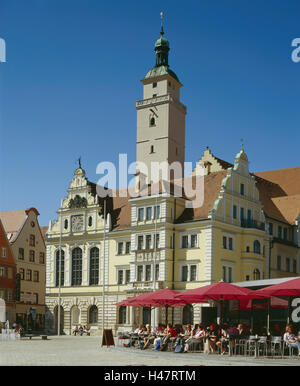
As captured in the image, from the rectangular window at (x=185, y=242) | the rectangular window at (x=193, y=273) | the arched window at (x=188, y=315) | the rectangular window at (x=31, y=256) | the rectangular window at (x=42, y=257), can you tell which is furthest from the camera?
the rectangular window at (x=42, y=257)

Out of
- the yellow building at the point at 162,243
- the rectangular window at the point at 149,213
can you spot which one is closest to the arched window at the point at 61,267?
the yellow building at the point at 162,243

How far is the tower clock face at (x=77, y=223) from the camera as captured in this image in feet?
227

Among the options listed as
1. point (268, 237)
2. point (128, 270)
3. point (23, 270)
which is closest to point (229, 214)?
point (268, 237)

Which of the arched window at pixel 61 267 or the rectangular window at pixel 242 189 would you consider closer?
the rectangular window at pixel 242 189

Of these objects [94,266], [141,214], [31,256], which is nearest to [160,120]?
[31,256]

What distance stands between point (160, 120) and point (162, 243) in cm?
2865

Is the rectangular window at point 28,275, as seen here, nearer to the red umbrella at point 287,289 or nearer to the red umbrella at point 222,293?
the red umbrella at point 222,293

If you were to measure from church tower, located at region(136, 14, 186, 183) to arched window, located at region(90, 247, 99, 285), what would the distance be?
18.4 meters

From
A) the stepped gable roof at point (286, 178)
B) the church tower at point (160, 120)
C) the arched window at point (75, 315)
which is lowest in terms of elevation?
the arched window at point (75, 315)

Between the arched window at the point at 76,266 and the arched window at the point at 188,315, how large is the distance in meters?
14.1

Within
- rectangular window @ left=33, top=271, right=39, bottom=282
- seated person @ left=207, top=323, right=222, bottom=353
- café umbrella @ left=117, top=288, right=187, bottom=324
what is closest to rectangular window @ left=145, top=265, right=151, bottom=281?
café umbrella @ left=117, top=288, right=187, bottom=324

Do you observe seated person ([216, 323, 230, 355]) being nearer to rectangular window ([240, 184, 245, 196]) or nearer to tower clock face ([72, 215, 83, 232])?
rectangular window ([240, 184, 245, 196])

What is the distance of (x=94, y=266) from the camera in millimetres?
67438

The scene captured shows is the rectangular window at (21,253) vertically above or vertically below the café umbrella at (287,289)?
above
